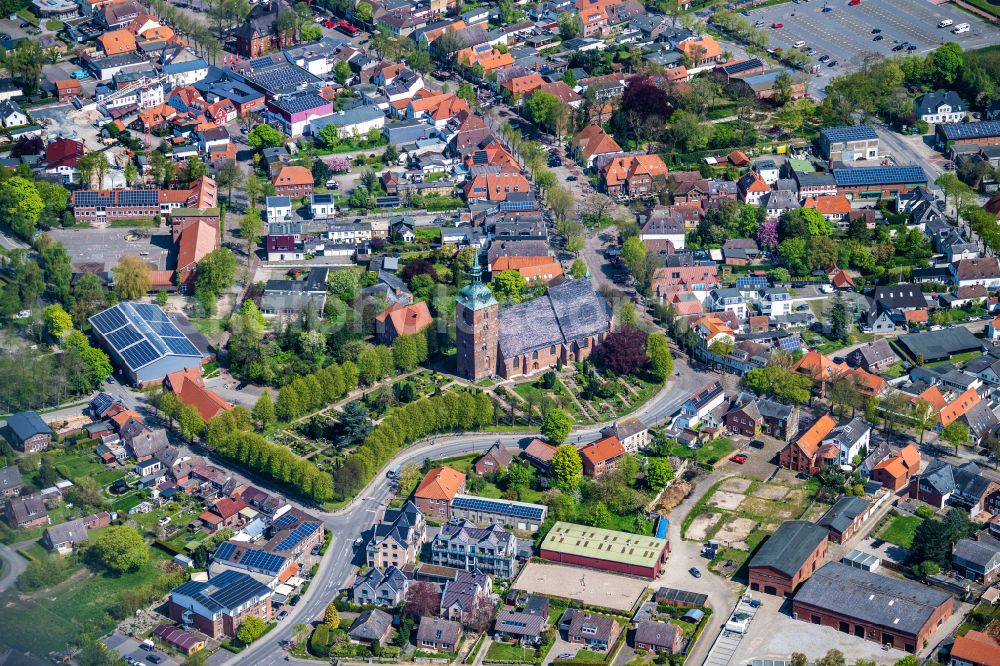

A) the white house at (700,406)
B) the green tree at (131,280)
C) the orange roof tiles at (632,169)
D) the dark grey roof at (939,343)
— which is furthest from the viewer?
the orange roof tiles at (632,169)

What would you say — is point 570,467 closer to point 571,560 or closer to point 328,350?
point 571,560

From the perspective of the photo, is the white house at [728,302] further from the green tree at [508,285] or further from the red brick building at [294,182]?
the red brick building at [294,182]

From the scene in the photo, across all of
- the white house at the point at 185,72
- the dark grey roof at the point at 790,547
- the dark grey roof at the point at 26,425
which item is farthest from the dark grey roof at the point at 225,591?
the white house at the point at 185,72

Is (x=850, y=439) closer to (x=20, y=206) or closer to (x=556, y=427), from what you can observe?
(x=556, y=427)

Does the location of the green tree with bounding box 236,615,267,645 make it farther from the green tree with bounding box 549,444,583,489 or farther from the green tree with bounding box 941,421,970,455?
the green tree with bounding box 941,421,970,455

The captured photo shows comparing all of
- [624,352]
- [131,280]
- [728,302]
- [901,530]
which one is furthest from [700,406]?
[131,280]

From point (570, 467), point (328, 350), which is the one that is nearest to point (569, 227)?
point (328, 350)

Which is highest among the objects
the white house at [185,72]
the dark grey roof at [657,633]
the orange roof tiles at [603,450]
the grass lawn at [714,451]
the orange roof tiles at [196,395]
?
the dark grey roof at [657,633]

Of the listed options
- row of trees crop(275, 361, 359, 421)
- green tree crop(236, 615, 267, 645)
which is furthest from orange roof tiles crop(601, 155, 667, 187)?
green tree crop(236, 615, 267, 645)
